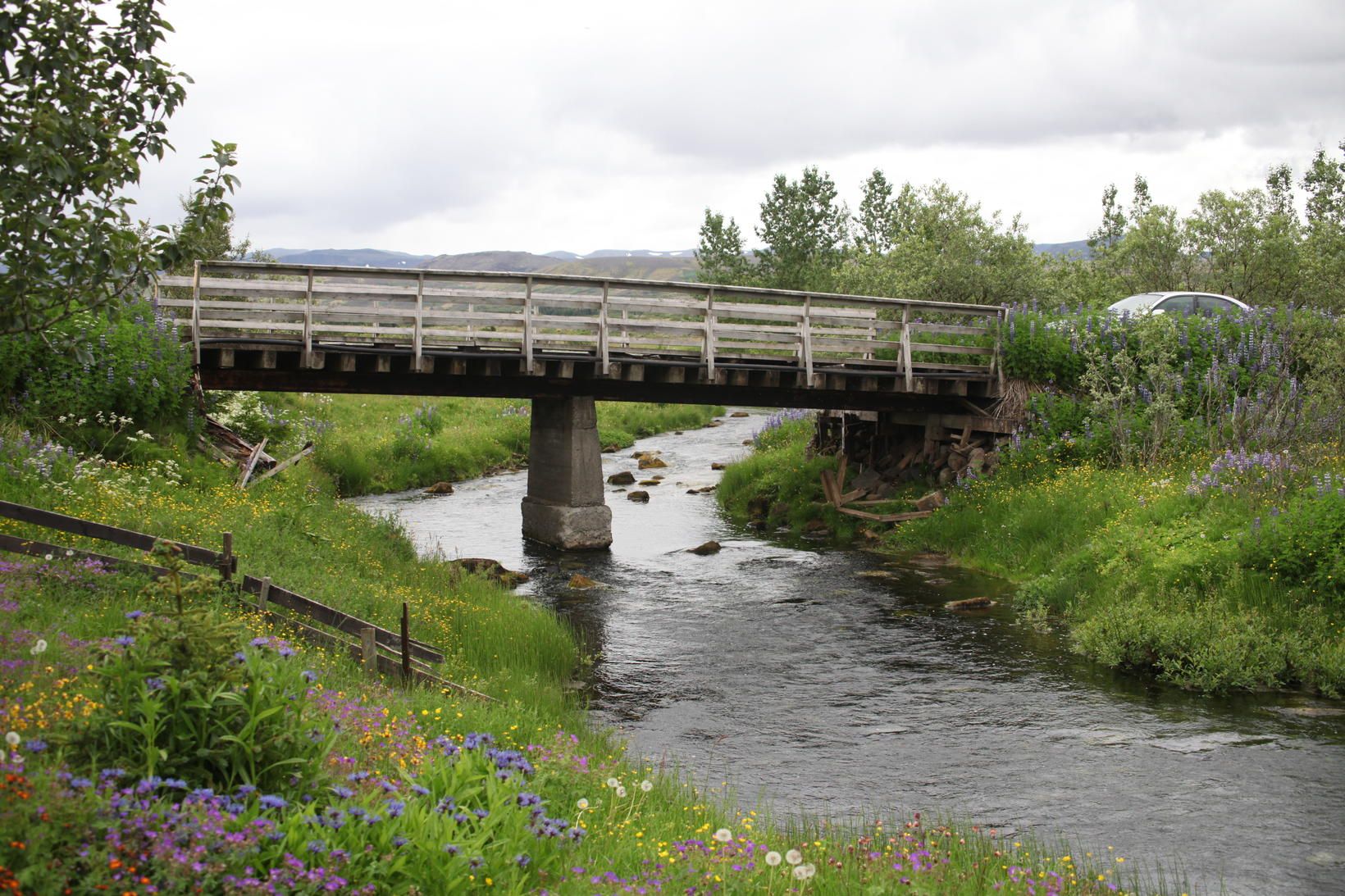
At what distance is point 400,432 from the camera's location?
3547 centimetres

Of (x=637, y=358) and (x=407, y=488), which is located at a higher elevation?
(x=637, y=358)

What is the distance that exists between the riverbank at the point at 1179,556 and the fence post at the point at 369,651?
10.1 meters

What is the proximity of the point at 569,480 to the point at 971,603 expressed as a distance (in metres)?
9.63

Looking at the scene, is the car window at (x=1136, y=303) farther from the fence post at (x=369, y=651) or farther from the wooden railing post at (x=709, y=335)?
the fence post at (x=369, y=651)

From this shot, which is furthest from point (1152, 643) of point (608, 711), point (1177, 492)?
point (608, 711)

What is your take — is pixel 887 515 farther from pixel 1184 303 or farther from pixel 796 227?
pixel 796 227

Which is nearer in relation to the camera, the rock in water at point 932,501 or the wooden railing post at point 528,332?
the wooden railing post at point 528,332

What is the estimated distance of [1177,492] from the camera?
64.2ft

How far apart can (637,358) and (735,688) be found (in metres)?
10.4

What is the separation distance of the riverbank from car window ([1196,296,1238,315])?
6876 mm

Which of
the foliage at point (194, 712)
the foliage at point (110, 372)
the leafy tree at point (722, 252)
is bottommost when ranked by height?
the foliage at point (194, 712)

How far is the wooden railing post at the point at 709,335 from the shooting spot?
2370 centimetres

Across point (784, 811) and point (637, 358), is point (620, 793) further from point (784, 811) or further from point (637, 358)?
point (637, 358)

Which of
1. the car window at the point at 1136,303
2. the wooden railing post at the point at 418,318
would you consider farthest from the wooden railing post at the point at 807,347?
the wooden railing post at the point at 418,318
